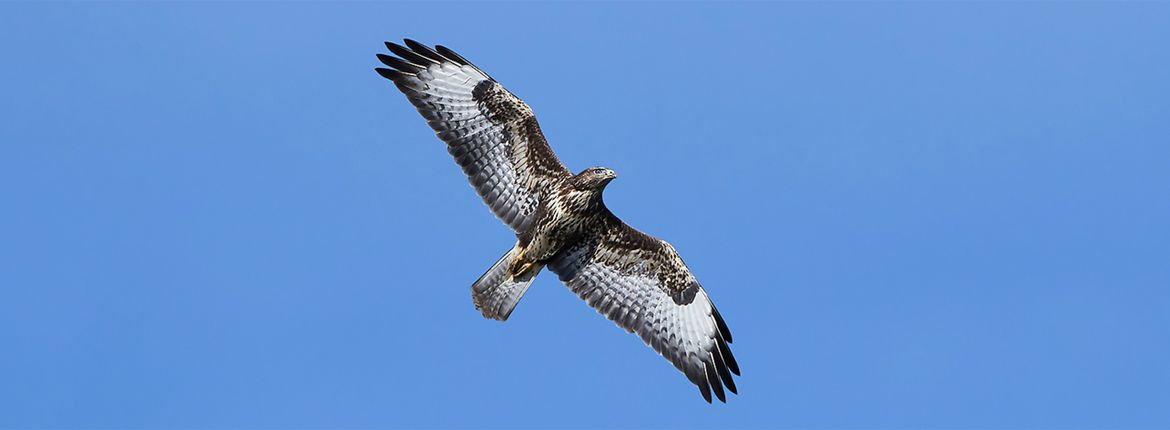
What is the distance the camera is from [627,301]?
14844 mm

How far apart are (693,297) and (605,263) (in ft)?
3.39

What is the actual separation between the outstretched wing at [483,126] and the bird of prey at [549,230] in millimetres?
11

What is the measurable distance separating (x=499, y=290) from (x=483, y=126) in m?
1.75

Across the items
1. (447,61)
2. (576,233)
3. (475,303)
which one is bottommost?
(475,303)

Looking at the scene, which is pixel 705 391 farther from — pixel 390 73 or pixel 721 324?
pixel 390 73

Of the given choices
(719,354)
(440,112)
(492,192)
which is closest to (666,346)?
(719,354)

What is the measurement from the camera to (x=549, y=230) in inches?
562

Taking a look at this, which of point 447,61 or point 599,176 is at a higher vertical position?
point 447,61

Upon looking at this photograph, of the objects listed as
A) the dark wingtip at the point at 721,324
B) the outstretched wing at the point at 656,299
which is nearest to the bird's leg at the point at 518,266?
the outstretched wing at the point at 656,299

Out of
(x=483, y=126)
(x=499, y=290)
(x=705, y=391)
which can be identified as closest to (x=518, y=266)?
(x=499, y=290)

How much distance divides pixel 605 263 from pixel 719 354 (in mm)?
1588

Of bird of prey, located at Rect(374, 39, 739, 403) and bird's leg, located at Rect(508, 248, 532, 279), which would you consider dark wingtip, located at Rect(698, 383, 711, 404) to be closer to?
bird of prey, located at Rect(374, 39, 739, 403)

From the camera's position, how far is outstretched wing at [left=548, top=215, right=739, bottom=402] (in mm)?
14758

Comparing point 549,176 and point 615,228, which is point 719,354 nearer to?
point 615,228
